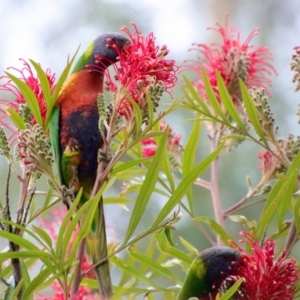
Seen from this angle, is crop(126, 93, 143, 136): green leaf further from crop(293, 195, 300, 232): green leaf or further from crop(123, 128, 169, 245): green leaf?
crop(293, 195, 300, 232): green leaf

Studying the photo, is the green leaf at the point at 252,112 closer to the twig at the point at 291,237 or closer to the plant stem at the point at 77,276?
the twig at the point at 291,237

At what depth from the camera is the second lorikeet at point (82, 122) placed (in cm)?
100

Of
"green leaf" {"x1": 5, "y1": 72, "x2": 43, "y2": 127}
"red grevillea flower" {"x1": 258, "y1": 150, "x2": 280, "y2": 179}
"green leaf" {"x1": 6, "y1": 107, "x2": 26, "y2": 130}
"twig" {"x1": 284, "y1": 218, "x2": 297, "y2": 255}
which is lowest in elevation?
"twig" {"x1": 284, "y1": 218, "x2": 297, "y2": 255}

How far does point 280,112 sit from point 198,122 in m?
2.24

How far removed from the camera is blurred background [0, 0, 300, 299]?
3.01 meters

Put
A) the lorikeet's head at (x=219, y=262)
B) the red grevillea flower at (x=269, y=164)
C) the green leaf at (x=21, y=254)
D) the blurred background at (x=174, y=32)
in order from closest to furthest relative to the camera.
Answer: the green leaf at (x=21, y=254)
the lorikeet's head at (x=219, y=262)
the red grevillea flower at (x=269, y=164)
the blurred background at (x=174, y=32)

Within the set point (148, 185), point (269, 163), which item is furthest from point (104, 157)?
point (269, 163)

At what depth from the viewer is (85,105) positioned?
106 cm

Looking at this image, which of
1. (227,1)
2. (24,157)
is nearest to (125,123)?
(24,157)

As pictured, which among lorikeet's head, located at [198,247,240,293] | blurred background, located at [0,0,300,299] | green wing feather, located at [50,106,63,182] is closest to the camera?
lorikeet's head, located at [198,247,240,293]

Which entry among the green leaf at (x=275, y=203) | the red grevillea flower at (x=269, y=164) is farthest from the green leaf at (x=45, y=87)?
the red grevillea flower at (x=269, y=164)

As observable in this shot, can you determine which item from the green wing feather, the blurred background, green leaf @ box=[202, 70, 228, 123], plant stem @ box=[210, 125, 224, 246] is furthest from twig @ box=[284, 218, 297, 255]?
the blurred background

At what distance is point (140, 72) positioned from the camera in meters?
0.86

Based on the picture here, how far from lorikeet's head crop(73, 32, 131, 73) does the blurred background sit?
1.75m
